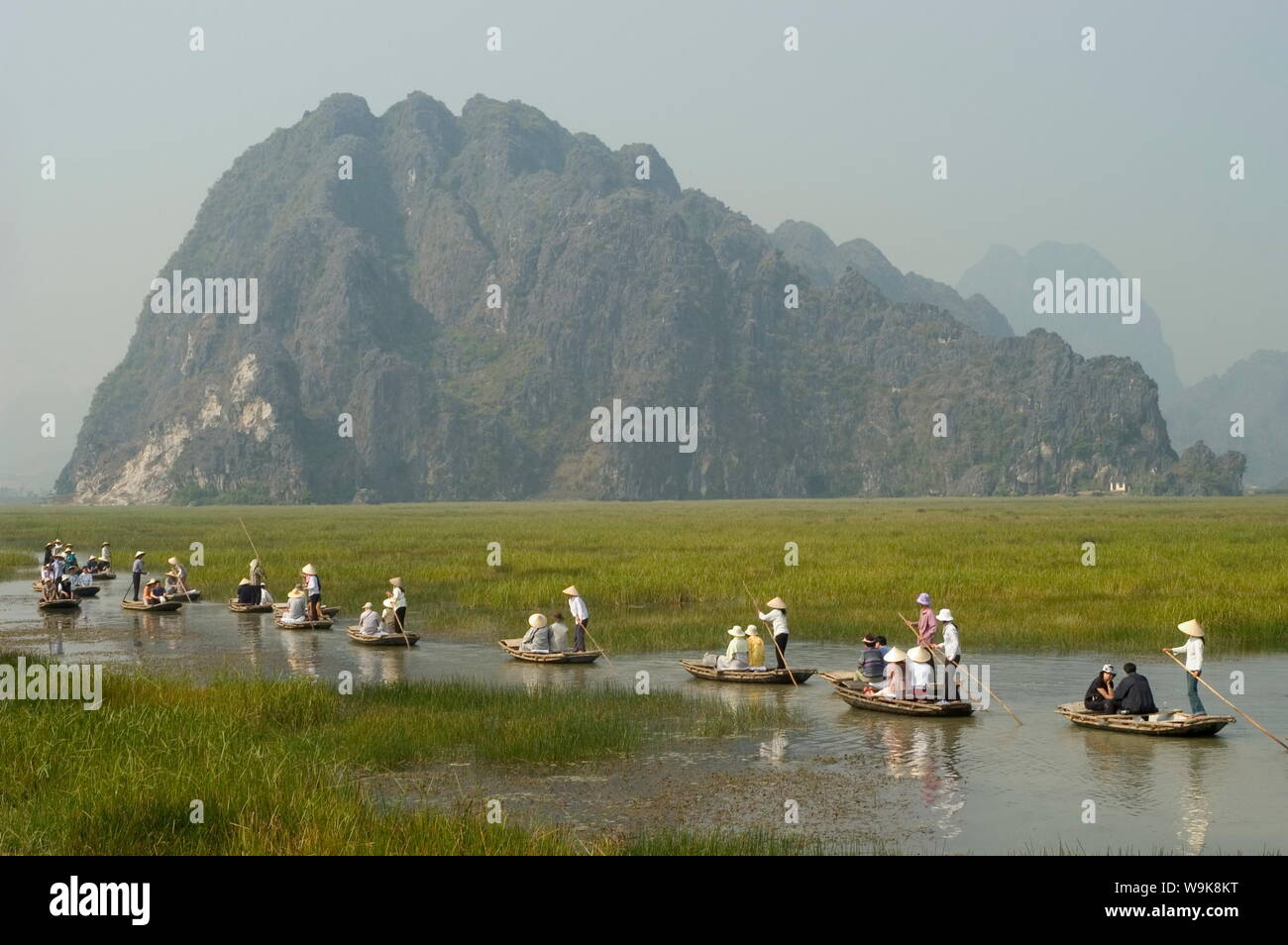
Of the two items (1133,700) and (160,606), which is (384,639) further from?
(1133,700)

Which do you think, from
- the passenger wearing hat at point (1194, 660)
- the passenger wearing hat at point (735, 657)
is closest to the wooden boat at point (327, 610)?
the passenger wearing hat at point (735, 657)

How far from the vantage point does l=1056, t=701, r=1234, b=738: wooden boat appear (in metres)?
18.5

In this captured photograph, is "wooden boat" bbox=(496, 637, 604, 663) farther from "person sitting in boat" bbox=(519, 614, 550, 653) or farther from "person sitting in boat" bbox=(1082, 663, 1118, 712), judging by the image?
"person sitting in boat" bbox=(1082, 663, 1118, 712)

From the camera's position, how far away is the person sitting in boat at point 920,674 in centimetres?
2106

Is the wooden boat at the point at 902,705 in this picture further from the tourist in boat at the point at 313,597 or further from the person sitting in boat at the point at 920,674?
the tourist in boat at the point at 313,597

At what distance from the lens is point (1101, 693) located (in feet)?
64.4

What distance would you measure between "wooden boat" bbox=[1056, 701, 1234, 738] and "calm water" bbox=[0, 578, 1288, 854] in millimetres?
157

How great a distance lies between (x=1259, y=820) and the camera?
46.9 feet

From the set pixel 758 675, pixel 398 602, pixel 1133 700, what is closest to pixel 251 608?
pixel 398 602

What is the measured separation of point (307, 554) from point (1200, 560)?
123ft

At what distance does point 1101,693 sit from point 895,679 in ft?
10.8

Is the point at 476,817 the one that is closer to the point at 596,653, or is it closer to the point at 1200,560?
the point at 596,653

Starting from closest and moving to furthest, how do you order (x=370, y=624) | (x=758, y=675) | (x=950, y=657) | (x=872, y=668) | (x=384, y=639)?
(x=950, y=657), (x=872, y=668), (x=758, y=675), (x=384, y=639), (x=370, y=624)

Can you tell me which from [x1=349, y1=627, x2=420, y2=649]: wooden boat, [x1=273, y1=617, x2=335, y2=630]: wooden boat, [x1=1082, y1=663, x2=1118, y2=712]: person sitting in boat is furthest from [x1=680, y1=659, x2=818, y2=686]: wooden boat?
[x1=273, y1=617, x2=335, y2=630]: wooden boat
